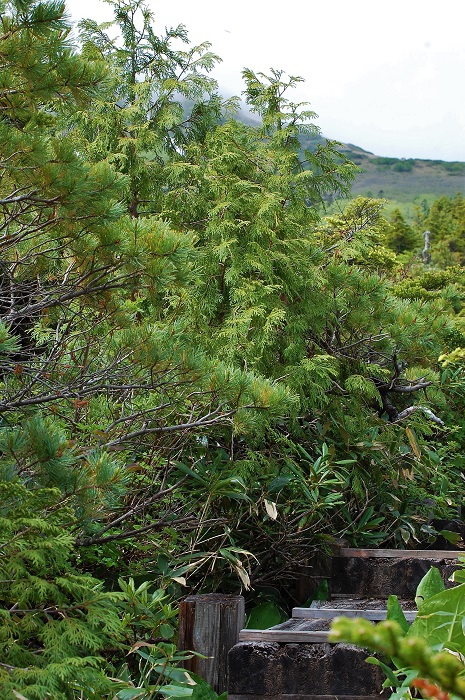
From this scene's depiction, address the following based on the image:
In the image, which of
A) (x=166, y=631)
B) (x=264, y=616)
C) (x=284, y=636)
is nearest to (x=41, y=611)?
(x=166, y=631)

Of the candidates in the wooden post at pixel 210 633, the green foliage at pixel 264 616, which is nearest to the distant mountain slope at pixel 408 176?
the green foliage at pixel 264 616

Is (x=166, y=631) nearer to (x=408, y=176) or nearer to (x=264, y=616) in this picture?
(x=264, y=616)

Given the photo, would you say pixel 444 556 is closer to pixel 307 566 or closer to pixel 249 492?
pixel 307 566

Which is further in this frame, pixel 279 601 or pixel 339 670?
pixel 279 601

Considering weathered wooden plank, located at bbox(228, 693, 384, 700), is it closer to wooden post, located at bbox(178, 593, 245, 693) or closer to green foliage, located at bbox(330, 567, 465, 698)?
wooden post, located at bbox(178, 593, 245, 693)

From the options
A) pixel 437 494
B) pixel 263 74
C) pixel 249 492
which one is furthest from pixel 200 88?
pixel 249 492

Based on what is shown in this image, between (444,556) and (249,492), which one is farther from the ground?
(249,492)

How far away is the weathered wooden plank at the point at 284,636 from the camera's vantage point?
8.54ft

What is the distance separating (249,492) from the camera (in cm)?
382

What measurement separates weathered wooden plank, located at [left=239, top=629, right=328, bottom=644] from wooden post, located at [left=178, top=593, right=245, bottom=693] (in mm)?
108

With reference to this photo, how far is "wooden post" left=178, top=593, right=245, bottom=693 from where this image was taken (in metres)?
2.77

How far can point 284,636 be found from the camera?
2.64 metres

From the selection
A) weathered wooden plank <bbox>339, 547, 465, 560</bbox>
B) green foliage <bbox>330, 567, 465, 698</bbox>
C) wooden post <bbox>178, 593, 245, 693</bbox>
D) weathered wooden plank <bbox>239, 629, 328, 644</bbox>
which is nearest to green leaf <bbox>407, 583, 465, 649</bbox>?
green foliage <bbox>330, 567, 465, 698</bbox>

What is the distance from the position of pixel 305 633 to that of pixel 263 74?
4.42m
